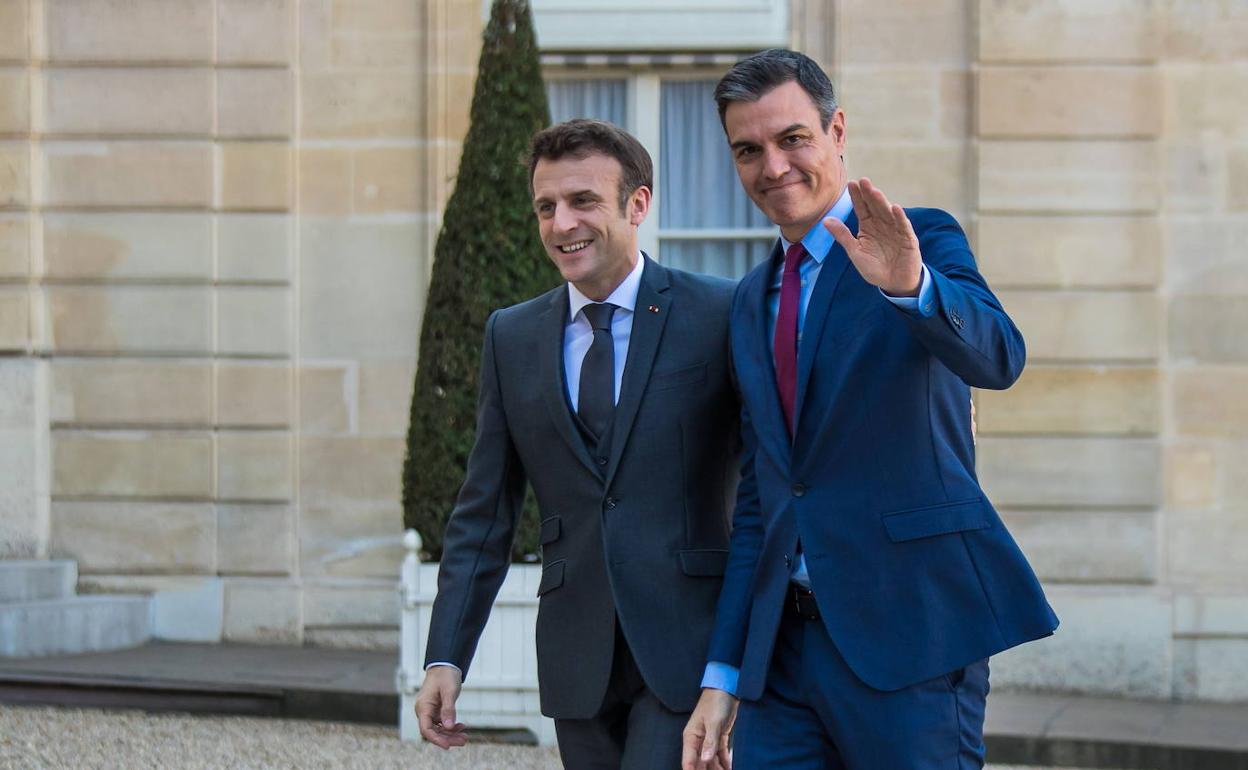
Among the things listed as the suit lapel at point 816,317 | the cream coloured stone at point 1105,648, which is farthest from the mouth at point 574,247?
the cream coloured stone at point 1105,648

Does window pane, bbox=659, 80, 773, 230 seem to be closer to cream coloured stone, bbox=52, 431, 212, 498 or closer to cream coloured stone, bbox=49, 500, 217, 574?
cream coloured stone, bbox=52, 431, 212, 498

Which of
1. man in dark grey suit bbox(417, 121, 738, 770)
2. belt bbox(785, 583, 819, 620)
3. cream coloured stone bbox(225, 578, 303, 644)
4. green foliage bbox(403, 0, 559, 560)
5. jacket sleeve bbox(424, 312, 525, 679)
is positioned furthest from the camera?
cream coloured stone bbox(225, 578, 303, 644)

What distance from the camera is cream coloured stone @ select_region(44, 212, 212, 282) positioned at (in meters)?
9.33

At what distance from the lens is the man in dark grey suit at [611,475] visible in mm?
3340

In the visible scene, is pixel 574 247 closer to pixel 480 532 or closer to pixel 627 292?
pixel 627 292

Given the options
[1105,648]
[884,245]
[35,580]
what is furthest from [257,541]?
[884,245]

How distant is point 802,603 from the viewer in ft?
9.96

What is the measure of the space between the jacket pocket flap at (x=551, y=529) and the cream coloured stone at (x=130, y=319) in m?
6.20

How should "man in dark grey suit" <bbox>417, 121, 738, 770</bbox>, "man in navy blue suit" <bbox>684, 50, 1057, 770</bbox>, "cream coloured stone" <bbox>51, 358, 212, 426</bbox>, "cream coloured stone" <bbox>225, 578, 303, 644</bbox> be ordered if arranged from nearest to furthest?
"man in navy blue suit" <bbox>684, 50, 1057, 770</bbox>
"man in dark grey suit" <bbox>417, 121, 738, 770</bbox>
"cream coloured stone" <bbox>225, 578, 303, 644</bbox>
"cream coloured stone" <bbox>51, 358, 212, 426</bbox>

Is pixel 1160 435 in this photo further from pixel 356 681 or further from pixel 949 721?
pixel 949 721

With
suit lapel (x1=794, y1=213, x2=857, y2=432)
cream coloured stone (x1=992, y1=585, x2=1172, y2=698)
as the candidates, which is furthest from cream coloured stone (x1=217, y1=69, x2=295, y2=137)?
suit lapel (x1=794, y1=213, x2=857, y2=432)

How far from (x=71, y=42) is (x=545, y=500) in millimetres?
6853

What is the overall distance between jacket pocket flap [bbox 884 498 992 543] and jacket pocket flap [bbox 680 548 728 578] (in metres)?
0.54

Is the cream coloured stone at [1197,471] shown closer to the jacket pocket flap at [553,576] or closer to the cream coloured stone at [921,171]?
the cream coloured stone at [921,171]
